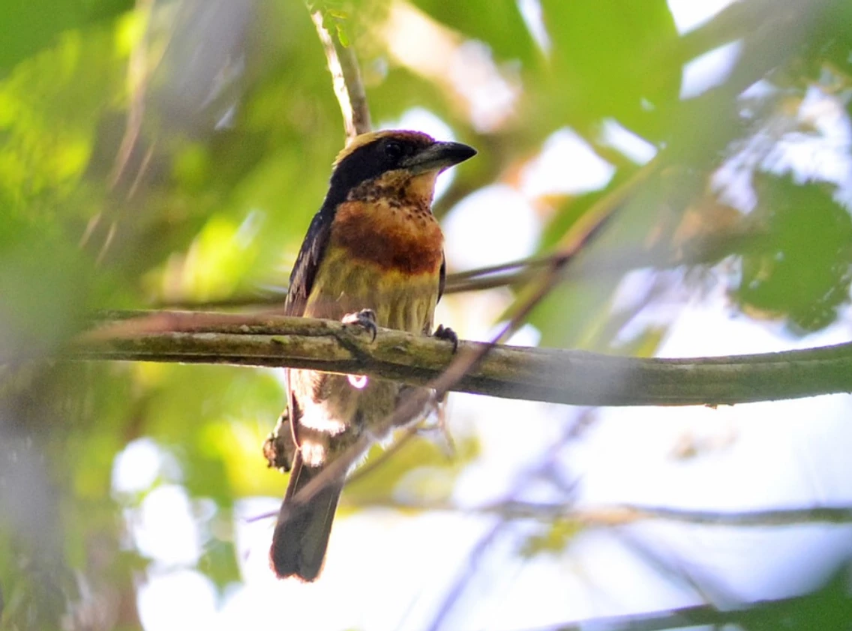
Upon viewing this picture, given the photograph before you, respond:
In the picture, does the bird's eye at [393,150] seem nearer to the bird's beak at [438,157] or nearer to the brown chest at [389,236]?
the bird's beak at [438,157]

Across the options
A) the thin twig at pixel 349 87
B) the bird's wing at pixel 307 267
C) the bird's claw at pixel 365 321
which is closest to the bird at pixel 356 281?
the bird's wing at pixel 307 267

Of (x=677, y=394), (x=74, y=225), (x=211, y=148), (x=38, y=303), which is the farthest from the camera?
(x=211, y=148)

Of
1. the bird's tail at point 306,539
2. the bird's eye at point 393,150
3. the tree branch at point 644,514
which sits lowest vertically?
the bird's tail at point 306,539

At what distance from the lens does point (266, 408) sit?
4102 millimetres

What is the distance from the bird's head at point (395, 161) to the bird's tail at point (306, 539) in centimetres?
123

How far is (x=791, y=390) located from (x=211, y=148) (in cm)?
205

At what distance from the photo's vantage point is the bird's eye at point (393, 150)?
13.1 feet

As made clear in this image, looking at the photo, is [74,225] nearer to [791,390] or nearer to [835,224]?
[835,224]

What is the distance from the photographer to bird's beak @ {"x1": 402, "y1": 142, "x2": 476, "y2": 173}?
3.92 metres

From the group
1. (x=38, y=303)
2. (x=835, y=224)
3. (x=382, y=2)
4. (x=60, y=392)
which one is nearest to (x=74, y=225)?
(x=38, y=303)

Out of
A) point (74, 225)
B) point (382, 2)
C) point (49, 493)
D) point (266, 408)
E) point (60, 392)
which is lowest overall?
point (266, 408)

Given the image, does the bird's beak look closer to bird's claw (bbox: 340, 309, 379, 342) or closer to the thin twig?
the thin twig

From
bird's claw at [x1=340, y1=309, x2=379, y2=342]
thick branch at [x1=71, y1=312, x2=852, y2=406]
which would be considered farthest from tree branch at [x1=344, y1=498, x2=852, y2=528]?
bird's claw at [x1=340, y1=309, x2=379, y2=342]

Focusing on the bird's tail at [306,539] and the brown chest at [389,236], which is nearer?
the brown chest at [389,236]
